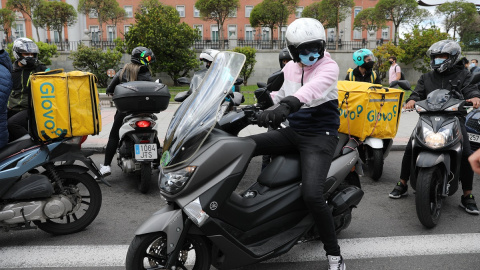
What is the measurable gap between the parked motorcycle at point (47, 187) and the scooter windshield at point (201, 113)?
4.75ft

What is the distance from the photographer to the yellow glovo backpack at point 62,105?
11.7ft

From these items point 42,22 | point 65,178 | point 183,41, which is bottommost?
point 65,178

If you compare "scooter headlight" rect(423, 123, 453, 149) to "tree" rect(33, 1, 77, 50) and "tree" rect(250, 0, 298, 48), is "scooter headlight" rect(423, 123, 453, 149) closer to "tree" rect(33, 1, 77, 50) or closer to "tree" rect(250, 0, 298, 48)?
"tree" rect(250, 0, 298, 48)

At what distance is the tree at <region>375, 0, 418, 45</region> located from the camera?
125 ft

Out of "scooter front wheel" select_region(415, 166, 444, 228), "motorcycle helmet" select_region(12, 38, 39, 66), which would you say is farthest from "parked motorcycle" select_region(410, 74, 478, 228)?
"motorcycle helmet" select_region(12, 38, 39, 66)

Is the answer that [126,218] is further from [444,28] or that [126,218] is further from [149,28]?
[444,28]

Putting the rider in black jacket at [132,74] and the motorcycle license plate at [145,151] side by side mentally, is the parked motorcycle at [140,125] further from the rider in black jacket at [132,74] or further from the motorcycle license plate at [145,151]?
the rider in black jacket at [132,74]

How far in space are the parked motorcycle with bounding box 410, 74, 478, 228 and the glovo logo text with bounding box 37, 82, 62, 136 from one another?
3.31 meters

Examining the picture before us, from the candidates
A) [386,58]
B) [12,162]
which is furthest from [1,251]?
[386,58]

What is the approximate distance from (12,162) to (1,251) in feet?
2.44

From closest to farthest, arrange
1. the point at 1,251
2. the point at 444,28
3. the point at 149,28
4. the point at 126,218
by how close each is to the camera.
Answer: the point at 1,251, the point at 126,218, the point at 149,28, the point at 444,28

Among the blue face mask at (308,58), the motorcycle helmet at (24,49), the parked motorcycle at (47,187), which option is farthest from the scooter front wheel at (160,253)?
the motorcycle helmet at (24,49)

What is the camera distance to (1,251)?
3498mm

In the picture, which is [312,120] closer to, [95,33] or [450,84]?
[450,84]
